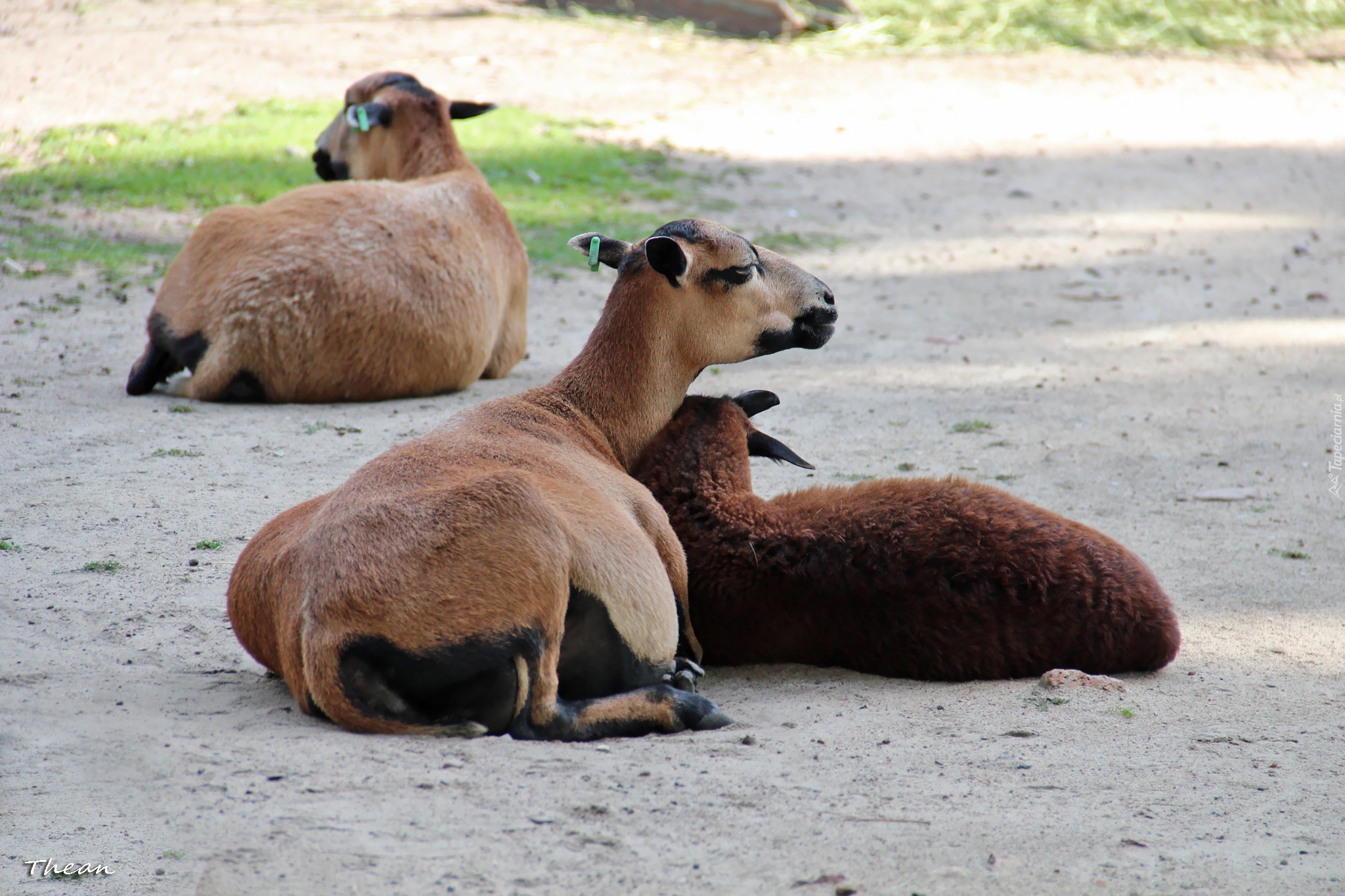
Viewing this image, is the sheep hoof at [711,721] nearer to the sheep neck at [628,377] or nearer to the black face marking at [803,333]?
the sheep neck at [628,377]

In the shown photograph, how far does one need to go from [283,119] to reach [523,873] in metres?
11.2

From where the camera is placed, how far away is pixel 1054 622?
4172 mm

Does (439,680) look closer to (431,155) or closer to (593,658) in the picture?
(593,658)

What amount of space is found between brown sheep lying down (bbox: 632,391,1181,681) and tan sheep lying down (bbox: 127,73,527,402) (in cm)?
320

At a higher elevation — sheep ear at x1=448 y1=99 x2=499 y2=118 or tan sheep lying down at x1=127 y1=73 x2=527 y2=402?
sheep ear at x1=448 y1=99 x2=499 y2=118

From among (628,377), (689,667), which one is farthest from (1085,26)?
(689,667)

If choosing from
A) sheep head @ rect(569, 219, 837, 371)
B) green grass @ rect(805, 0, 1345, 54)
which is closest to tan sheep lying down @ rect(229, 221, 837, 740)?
sheep head @ rect(569, 219, 837, 371)

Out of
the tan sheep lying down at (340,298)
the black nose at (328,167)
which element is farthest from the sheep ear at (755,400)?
the black nose at (328,167)

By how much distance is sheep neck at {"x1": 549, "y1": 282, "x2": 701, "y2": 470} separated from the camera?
192 inches

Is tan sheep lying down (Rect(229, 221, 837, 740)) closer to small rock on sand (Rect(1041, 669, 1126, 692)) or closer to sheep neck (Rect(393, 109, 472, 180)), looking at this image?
small rock on sand (Rect(1041, 669, 1126, 692))

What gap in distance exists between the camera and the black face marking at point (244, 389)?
273 inches

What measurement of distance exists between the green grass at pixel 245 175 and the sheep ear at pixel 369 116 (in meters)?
1.84

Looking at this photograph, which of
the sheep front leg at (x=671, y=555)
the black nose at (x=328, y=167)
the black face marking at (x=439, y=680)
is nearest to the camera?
the black face marking at (x=439, y=680)

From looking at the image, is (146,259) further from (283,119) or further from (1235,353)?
(1235,353)
